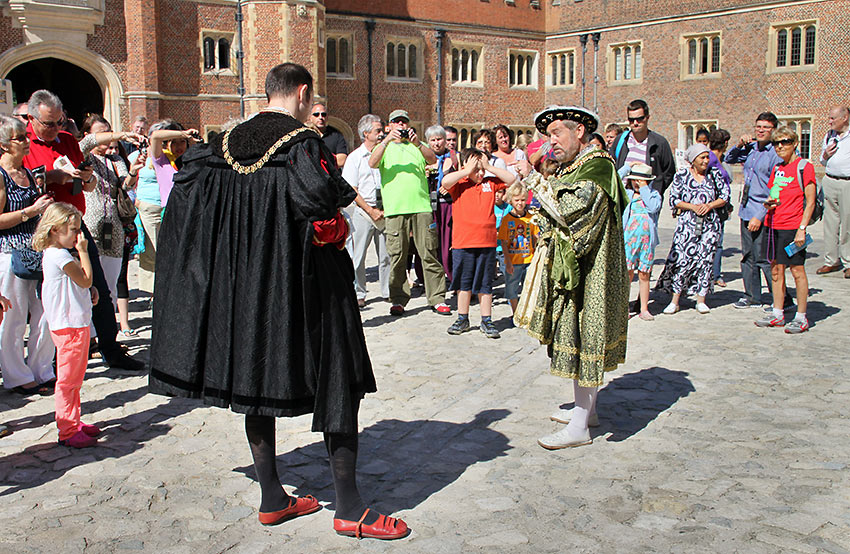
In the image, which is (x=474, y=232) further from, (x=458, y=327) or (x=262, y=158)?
(x=262, y=158)

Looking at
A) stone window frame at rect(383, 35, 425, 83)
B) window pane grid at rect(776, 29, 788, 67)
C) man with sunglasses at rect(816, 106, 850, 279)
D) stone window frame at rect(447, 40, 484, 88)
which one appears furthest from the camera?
stone window frame at rect(447, 40, 484, 88)

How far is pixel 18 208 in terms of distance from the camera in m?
5.64

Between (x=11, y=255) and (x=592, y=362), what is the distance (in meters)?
4.08

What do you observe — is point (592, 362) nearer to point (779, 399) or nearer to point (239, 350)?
point (779, 399)

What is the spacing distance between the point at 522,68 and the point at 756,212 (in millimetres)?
32790

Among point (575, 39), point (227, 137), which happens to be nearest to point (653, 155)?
point (227, 137)

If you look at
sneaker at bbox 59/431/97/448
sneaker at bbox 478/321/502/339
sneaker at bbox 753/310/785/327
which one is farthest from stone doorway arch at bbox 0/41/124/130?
sneaker at bbox 753/310/785/327

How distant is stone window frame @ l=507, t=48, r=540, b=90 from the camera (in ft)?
131

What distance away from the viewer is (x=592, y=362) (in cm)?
483

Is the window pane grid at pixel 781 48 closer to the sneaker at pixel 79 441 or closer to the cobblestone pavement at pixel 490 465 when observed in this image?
the cobblestone pavement at pixel 490 465

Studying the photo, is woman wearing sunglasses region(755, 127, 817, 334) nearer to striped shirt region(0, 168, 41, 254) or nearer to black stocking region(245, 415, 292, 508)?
black stocking region(245, 415, 292, 508)

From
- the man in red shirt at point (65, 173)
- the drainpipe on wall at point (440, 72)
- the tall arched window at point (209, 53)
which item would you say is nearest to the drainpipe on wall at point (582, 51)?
the drainpipe on wall at point (440, 72)

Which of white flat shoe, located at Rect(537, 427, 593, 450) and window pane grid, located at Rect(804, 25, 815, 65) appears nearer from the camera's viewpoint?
white flat shoe, located at Rect(537, 427, 593, 450)

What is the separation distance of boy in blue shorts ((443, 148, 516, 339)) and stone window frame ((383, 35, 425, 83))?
2850 cm
